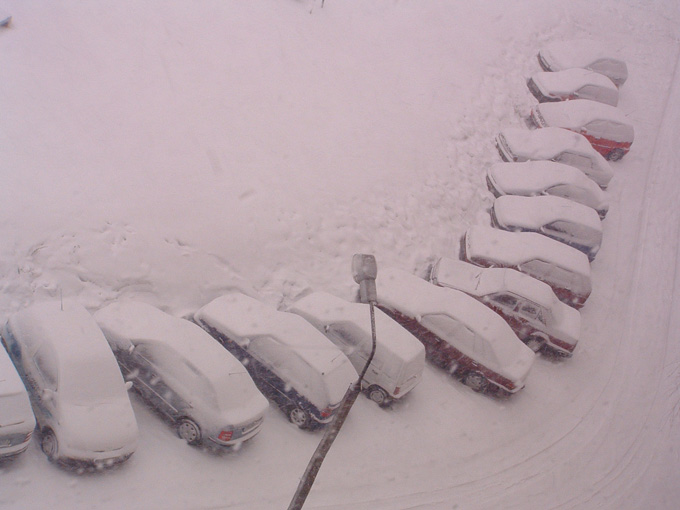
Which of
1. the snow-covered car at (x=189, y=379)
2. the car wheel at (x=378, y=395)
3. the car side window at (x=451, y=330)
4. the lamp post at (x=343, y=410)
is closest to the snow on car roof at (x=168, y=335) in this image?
the snow-covered car at (x=189, y=379)

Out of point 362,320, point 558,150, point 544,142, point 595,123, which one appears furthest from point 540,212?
point 362,320

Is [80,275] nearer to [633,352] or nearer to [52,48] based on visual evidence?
[52,48]

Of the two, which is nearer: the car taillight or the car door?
the car taillight

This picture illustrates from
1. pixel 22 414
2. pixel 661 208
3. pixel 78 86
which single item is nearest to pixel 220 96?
pixel 78 86

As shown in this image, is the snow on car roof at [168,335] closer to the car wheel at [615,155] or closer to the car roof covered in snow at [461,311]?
the car roof covered in snow at [461,311]

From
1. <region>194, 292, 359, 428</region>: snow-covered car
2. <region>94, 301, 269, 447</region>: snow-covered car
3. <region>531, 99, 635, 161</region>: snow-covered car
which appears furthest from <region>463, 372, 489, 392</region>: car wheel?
<region>531, 99, 635, 161</region>: snow-covered car

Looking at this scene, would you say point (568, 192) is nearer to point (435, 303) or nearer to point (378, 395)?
point (435, 303)

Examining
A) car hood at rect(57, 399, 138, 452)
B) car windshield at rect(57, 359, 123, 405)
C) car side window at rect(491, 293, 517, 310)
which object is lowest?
car hood at rect(57, 399, 138, 452)

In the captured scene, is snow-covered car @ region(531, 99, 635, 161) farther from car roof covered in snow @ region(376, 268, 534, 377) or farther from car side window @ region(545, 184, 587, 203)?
car roof covered in snow @ region(376, 268, 534, 377)
